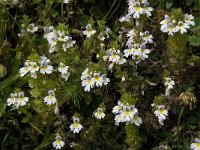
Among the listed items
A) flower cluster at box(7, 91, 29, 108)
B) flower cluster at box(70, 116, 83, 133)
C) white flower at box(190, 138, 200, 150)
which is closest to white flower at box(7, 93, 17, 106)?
flower cluster at box(7, 91, 29, 108)

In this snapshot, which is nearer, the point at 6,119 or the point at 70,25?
the point at 6,119

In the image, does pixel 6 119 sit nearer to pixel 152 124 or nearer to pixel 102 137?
pixel 102 137

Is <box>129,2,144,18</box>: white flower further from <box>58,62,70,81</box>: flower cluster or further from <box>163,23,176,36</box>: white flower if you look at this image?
<box>58,62,70,81</box>: flower cluster

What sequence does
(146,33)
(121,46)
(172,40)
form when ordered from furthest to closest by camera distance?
(121,46) < (146,33) < (172,40)

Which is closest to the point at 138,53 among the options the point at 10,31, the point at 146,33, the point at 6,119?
the point at 146,33

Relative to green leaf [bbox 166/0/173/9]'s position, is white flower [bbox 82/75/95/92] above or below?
below

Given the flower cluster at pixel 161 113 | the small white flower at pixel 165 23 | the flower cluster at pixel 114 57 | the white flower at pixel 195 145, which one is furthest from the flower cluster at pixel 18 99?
the white flower at pixel 195 145
